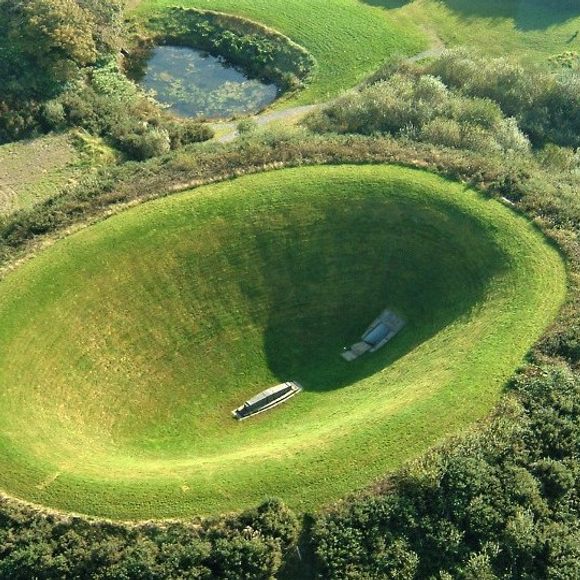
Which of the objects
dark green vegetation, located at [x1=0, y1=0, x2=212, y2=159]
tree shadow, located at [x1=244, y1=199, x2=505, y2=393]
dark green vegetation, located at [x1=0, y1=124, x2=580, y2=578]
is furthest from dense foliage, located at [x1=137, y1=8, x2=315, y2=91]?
tree shadow, located at [x1=244, y1=199, x2=505, y2=393]

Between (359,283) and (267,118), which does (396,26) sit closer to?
(267,118)

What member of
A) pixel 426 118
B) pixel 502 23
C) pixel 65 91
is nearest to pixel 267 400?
pixel 426 118

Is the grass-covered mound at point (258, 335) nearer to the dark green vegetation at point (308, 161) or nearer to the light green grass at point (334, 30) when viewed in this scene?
the dark green vegetation at point (308, 161)

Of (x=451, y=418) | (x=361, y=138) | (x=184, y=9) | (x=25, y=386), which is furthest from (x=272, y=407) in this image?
(x=184, y=9)

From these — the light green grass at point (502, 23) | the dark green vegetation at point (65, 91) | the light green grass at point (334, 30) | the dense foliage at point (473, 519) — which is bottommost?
the dense foliage at point (473, 519)

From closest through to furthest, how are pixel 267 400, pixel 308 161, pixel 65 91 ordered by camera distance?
pixel 267 400, pixel 308 161, pixel 65 91

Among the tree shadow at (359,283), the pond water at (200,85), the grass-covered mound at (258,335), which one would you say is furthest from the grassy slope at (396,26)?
the grass-covered mound at (258,335)
